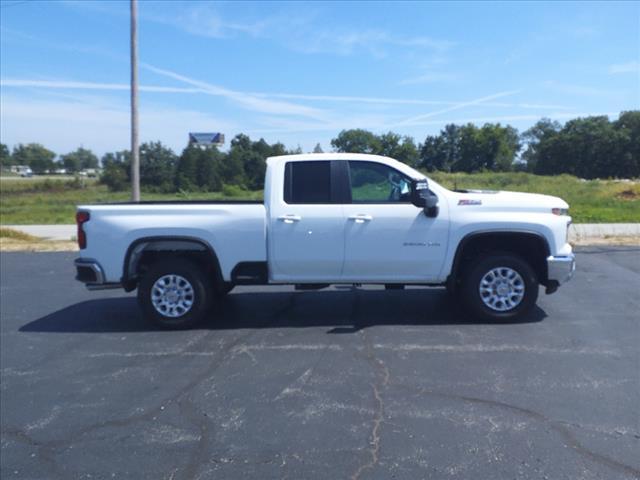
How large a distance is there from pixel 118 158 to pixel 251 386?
63349mm

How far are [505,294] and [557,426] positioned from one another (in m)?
2.81

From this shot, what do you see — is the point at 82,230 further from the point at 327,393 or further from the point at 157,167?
the point at 157,167

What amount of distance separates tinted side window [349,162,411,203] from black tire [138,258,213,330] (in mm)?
2025

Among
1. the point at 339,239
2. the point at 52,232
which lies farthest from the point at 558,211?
the point at 52,232

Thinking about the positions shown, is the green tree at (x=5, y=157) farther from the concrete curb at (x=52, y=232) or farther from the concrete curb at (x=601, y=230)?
the concrete curb at (x=601, y=230)

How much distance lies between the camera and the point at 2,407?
485 centimetres

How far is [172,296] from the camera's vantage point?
6.99 m

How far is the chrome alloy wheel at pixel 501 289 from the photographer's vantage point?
22.3 ft

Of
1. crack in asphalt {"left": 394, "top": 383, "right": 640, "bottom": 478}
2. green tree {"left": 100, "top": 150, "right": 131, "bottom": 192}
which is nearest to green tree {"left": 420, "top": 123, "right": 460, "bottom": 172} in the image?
crack in asphalt {"left": 394, "top": 383, "right": 640, "bottom": 478}

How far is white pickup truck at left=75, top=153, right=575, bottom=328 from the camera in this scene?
6.76 meters

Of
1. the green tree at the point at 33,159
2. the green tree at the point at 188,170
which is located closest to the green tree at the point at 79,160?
the green tree at the point at 33,159

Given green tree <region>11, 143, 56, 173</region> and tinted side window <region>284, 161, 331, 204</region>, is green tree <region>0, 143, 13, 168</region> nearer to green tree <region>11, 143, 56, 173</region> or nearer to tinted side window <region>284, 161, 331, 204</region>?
green tree <region>11, 143, 56, 173</region>

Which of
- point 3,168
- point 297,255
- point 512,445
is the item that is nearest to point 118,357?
point 297,255

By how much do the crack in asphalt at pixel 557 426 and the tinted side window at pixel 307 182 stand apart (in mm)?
2643
